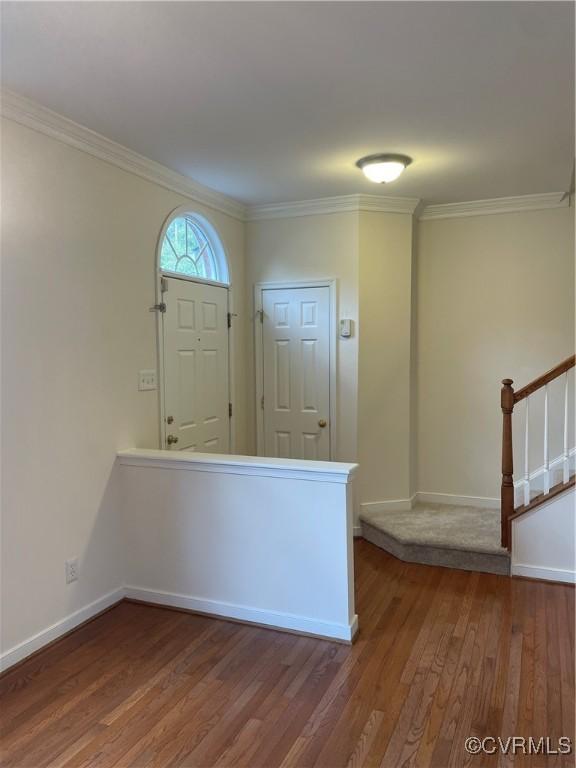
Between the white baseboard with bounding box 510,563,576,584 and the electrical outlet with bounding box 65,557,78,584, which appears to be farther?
the white baseboard with bounding box 510,563,576,584

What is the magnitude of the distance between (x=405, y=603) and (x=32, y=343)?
253 centimetres

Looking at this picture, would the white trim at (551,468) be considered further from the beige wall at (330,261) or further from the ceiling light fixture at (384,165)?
the ceiling light fixture at (384,165)

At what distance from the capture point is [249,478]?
3047 millimetres

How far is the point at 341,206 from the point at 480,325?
4.96 ft

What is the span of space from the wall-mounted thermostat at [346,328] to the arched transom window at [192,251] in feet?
3.28

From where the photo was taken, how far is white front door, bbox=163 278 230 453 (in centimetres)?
377

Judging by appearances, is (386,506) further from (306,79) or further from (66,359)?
(306,79)

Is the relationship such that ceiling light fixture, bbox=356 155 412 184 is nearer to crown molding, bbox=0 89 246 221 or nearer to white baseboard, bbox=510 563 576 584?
crown molding, bbox=0 89 246 221

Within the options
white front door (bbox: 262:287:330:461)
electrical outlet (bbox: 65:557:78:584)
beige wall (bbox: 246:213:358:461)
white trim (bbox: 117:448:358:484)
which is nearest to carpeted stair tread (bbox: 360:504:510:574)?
beige wall (bbox: 246:213:358:461)

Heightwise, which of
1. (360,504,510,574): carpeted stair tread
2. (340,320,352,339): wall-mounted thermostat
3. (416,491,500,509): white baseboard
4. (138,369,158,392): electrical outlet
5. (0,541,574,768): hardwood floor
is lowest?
(0,541,574,768): hardwood floor

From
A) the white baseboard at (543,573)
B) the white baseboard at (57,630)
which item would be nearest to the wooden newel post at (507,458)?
the white baseboard at (543,573)

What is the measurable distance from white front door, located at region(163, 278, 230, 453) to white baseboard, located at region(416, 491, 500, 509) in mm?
1774

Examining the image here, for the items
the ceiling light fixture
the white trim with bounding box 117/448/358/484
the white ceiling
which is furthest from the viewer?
the ceiling light fixture

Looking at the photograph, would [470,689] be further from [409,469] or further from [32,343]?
[32,343]
